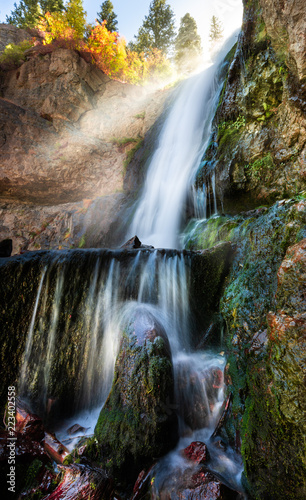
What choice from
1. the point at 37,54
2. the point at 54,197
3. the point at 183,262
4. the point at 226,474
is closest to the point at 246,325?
the point at 226,474

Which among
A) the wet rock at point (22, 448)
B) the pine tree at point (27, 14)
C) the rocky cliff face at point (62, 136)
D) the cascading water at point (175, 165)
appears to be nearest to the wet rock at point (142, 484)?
the wet rock at point (22, 448)

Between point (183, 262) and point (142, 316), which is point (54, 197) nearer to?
point (183, 262)

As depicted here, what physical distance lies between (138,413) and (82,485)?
0.68m

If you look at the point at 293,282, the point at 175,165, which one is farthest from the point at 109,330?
the point at 175,165

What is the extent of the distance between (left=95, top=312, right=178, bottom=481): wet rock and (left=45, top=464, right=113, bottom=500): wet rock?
29cm

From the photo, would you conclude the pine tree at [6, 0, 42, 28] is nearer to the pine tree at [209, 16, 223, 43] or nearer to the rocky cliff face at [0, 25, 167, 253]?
the rocky cliff face at [0, 25, 167, 253]

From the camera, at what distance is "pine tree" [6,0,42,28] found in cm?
1827

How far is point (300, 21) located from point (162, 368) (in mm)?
Result: 5444

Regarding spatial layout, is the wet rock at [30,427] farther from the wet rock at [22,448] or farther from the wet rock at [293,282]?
the wet rock at [293,282]

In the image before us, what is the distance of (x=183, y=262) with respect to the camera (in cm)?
413

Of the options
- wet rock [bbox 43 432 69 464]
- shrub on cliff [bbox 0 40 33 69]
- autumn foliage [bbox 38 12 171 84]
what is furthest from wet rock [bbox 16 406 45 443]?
autumn foliage [bbox 38 12 171 84]

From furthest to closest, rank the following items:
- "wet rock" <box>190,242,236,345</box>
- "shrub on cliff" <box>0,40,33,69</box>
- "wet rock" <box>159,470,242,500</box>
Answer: "shrub on cliff" <box>0,40,33,69</box>
"wet rock" <box>190,242,236,345</box>
"wet rock" <box>159,470,242,500</box>

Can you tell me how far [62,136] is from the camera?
1209 cm

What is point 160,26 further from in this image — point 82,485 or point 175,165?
point 82,485
